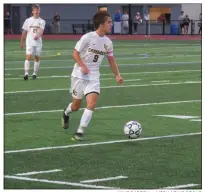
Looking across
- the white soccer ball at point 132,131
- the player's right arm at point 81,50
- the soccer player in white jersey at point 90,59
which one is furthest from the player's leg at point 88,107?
the white soccer ball at point 132,131

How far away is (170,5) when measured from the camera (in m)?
73.6

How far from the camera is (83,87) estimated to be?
14008 millimetres

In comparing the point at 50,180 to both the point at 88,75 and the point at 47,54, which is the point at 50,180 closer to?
the point at 88,75

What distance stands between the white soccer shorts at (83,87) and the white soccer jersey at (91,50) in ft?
0.23

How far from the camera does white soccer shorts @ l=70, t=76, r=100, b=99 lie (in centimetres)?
1389

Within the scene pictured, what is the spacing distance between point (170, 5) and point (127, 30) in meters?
7.21

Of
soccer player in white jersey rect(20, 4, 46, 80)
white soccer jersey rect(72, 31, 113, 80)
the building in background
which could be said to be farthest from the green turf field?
the building in background

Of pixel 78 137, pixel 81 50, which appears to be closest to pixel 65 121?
pixel 78 137

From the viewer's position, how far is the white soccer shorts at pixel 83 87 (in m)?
13.9

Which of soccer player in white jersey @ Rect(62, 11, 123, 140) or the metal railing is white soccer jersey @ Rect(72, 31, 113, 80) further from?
the metal railing

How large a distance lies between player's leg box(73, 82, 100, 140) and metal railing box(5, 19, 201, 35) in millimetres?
52757

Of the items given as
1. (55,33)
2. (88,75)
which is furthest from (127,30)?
(88,75)

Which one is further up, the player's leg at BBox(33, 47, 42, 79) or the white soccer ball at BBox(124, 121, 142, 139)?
the white soccer ball at BBox(124, 121, 142, 139)

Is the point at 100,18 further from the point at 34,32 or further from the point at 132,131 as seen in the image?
the point at 34,32
